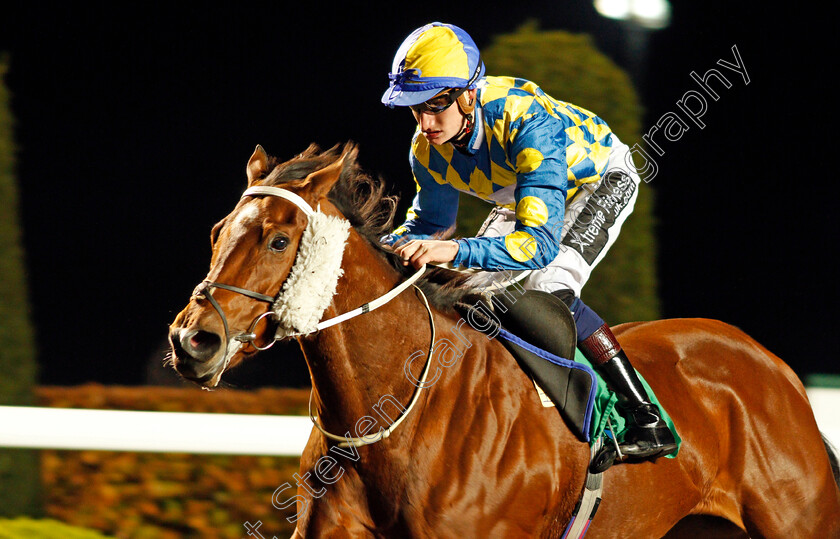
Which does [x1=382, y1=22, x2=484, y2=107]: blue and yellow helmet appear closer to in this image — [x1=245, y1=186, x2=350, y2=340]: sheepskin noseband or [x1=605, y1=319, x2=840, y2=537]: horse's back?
[x1=245, y1=186, x2=350, y2=340]: sheepskin noseband

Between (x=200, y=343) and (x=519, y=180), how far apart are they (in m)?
1.01

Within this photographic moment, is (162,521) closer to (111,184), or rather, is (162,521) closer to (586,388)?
(586,388)

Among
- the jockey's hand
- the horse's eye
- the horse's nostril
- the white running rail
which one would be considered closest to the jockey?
the jockey's hand

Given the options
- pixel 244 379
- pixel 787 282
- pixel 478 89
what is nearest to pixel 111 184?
pixel 244 379

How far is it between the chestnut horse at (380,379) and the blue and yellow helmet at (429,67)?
0.81 feet

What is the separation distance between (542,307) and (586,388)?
27 centimetres

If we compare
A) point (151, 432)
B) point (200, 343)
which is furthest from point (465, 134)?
point (151, 432)

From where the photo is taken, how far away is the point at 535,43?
163 inches

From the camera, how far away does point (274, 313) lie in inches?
76.7

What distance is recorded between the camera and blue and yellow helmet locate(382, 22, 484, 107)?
229cm

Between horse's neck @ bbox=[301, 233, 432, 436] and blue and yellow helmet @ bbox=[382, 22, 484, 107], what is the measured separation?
1.50 ft

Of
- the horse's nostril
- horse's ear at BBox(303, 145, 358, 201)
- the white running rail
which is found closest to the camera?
the horse's nostril

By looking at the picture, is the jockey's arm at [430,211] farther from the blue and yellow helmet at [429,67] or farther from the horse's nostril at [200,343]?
the horse's nostril at [200,343]

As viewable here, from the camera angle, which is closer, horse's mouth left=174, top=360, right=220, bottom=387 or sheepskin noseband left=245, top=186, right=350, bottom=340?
horse's mouth left=174, top=360, right=220, bottom=387
